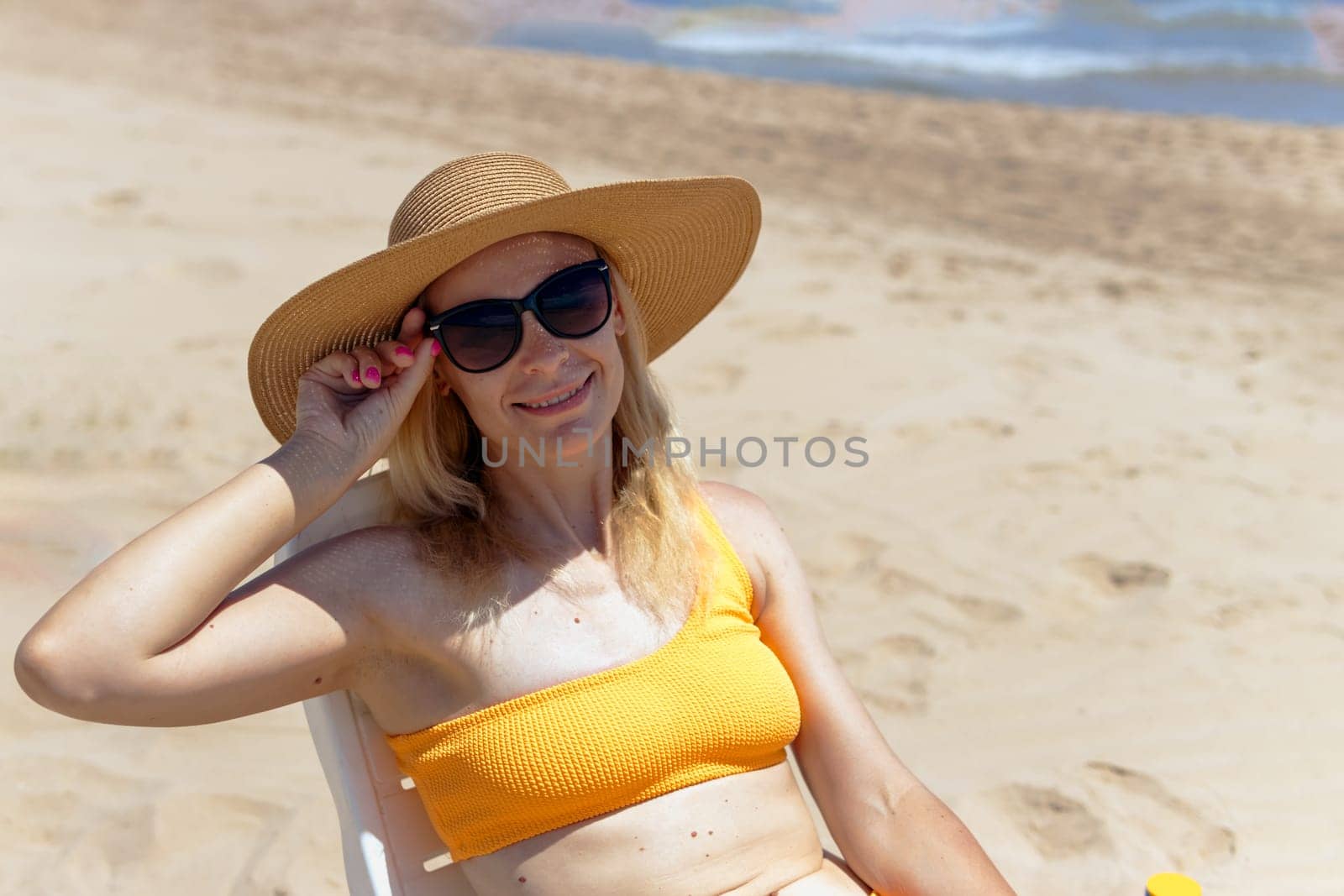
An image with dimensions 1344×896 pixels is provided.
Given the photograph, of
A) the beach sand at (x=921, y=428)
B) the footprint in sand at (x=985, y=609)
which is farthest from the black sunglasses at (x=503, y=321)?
the footprint in sand at (x=985, y=609)

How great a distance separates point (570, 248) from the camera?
7.08ft

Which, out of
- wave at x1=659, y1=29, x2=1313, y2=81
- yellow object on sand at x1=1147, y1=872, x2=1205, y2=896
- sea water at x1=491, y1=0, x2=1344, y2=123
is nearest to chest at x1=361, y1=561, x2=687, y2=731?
yellow object on sand at x1=1147, y1=872, x2=1205, y2=896

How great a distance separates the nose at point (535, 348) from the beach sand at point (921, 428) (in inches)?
57.5

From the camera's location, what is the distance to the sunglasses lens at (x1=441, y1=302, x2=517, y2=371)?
203 cm

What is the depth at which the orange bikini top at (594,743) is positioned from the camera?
194 centimetres

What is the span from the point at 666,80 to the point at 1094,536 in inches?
404

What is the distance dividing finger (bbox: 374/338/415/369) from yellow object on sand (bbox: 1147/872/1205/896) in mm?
1405

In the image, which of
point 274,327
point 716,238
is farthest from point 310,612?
point 716,238

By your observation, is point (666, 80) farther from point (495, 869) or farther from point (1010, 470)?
point (495, 869)

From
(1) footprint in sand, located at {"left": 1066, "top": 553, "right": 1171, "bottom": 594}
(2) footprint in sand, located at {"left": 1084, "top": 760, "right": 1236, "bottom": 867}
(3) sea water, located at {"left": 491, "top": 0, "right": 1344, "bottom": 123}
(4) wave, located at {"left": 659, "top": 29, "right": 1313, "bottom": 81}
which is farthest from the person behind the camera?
(4) wave, located at {"left": 659, "top": 29, "right": 1313, "bottom": 81}

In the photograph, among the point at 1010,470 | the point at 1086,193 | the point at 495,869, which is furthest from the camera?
the point at 1086,193

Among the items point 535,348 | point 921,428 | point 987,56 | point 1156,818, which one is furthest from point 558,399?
point 987,56

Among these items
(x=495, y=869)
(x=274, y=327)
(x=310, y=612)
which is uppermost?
(x=274, y=327)

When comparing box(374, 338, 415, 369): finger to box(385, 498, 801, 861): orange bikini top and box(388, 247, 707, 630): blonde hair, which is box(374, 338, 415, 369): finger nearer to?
box(388, 247, 707, 630): blonde hair
